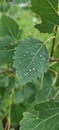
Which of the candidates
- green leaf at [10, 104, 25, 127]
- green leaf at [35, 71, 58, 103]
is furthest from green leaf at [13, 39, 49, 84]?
green leaf at [10, 104, 25, 127]

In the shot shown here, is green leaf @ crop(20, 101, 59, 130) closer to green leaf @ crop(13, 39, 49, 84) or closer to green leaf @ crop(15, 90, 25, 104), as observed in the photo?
green leaf @ crop(13, 39, 49, 84)

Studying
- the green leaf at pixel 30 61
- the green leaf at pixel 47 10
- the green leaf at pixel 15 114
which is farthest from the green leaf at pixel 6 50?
the green leaf at pixel 15 114

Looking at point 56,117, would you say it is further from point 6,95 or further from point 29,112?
point 6,95

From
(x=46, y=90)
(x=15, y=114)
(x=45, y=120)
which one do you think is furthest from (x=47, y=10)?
(x=15, y=114)

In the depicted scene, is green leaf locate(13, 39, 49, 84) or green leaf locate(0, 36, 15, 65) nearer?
green leaf locate(13, 39, 49, 84)

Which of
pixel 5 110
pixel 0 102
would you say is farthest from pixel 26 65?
pixel 5 110

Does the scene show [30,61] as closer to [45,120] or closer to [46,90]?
[45,120]

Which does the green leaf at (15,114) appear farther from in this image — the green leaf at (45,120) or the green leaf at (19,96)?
the green leaf at (45,120)
